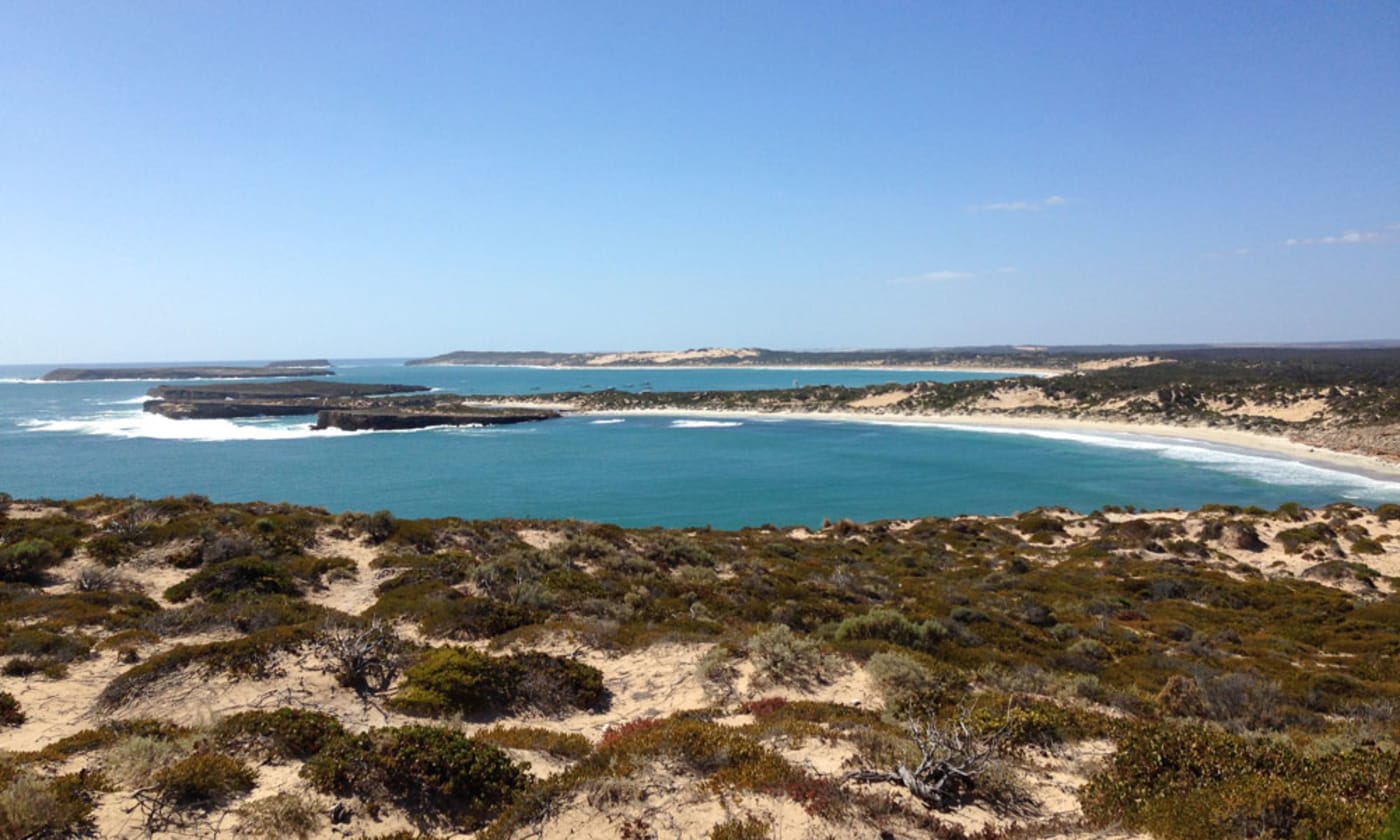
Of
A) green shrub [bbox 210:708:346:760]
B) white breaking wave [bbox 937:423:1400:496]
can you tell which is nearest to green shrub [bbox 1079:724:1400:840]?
green shrub [bbox 210:708:346:760]

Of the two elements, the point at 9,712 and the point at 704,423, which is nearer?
the point at 9,712

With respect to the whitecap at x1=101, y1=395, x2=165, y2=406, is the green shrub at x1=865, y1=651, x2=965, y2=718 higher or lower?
higher

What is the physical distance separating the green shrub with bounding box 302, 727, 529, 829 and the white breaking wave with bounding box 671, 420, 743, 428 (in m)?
74.2

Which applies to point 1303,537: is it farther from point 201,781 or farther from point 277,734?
point 201,781

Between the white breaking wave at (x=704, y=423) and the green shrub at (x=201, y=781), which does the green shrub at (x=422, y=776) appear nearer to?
the green shrub at (x=201, y=781)

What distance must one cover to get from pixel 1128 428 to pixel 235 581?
258 ft

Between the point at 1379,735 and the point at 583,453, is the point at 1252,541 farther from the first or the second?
the point at 583,453

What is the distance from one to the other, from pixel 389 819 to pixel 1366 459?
66.8 metres

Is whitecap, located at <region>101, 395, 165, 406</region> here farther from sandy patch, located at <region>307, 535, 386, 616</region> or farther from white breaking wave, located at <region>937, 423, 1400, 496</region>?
white breaking wave, located at <region>937, 423, 1400, 496</region>

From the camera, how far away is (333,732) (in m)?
7.91

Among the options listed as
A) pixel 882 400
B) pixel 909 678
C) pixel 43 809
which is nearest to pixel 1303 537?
pixel 909 678

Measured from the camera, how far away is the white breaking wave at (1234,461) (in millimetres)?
42000

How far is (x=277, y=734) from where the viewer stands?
7840 millimetres

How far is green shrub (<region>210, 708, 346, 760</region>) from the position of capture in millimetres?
7656
